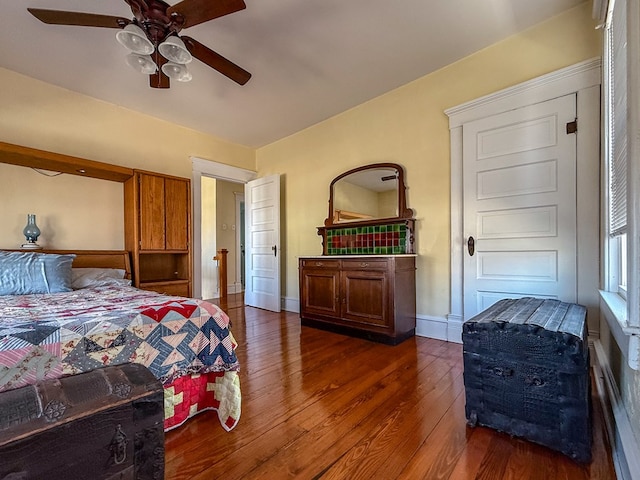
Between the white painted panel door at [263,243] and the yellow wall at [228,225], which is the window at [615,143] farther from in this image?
the yellow wall at [228,225]

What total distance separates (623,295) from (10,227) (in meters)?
4.82

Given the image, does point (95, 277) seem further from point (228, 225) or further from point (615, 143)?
point (615, 143)

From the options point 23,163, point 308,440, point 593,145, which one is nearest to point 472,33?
point 593,145

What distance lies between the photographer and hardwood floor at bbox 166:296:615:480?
117cm

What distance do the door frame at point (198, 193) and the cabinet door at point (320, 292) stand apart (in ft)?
4.83

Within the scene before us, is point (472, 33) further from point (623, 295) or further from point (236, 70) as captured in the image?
point (623, 295)

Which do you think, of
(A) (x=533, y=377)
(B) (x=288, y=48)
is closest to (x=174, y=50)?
(B) (x=288, y=48)

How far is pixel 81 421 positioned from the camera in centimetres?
77

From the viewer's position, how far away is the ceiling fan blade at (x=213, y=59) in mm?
1898

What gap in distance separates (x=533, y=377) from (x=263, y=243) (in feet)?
12.4

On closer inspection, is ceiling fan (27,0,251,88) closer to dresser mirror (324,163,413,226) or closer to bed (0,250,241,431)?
bed (0,250,241,431)

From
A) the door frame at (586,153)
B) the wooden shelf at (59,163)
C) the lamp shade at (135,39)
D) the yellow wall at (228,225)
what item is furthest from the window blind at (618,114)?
the yellow wall at (228,225)

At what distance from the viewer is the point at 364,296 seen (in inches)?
114

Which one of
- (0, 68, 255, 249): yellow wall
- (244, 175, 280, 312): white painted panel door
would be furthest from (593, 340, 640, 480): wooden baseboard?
(0, 68, 255, 249): yellow wall
